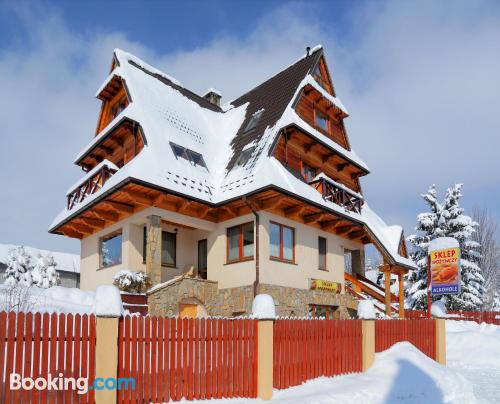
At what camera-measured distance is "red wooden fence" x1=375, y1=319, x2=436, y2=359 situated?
1249 cm

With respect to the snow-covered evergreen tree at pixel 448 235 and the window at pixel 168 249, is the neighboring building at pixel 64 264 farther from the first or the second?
the window at pixel 168 249

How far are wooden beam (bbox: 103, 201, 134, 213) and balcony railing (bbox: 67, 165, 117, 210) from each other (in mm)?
766

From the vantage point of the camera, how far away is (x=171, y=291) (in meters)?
15.2

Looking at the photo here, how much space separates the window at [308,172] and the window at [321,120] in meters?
2.15

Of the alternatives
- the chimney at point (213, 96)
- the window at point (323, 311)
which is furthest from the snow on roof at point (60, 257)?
the window at point (323, 311)

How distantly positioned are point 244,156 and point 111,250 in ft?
20.9

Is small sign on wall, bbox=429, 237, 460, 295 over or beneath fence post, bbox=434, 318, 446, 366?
over

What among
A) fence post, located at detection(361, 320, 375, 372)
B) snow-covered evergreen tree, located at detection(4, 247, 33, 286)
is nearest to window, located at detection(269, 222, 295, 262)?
fence post, located at detection(361, 320, 375, 372)

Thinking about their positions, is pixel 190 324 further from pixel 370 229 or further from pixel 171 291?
pixel 370 229

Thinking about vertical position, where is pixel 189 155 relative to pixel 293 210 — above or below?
above

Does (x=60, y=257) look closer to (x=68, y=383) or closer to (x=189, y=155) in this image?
(x=189, y=155)

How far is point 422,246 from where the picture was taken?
32.0 meters

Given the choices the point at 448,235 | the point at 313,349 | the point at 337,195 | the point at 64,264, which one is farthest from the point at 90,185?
the point at 64,264

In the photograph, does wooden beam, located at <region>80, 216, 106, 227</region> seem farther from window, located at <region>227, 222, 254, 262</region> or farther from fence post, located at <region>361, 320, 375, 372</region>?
fence post, located at <region>361, 320, 375, 372</region>
